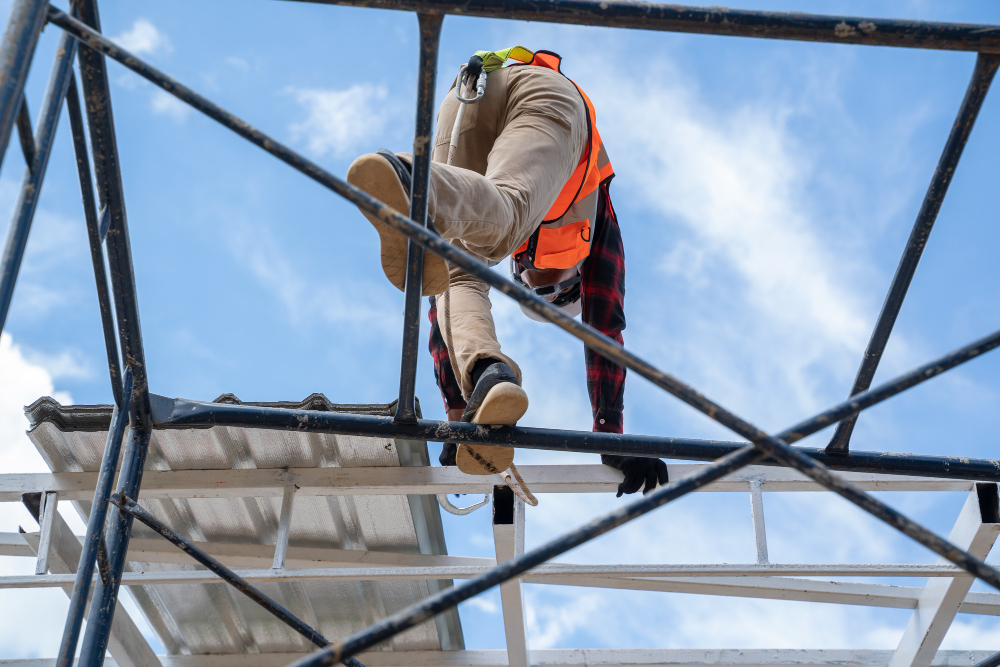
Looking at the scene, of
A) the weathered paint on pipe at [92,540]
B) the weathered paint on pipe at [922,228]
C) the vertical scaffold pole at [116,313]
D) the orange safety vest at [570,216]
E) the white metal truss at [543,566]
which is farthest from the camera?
the white metal truss at [543,566]

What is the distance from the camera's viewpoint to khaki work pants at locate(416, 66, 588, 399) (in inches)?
97.0

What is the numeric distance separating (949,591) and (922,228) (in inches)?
109

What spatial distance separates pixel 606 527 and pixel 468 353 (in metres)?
1.08

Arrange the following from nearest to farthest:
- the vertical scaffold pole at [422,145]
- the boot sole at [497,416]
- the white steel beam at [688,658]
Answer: the vertical scaffold pole at [422,145], the boot sole at [497,416], the white steel beam at [688,658]

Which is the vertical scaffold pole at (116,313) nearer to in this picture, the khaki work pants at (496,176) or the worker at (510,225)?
the worker at (510,225)

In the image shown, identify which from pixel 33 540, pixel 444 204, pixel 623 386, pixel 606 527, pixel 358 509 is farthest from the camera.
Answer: pixel 358 509

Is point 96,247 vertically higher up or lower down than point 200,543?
lower down

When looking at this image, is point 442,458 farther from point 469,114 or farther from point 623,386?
point 469,114

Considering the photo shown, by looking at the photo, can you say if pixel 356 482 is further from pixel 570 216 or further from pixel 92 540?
pixel 92 540

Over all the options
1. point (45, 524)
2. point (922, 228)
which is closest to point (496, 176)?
point (922, 228)

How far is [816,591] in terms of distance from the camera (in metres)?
4.81

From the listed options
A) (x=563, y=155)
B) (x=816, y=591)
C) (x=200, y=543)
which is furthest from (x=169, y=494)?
(x=816, y=591)

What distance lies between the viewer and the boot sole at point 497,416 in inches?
104

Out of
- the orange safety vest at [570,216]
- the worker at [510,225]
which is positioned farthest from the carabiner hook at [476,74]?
the orange safety vest at [570,216]
